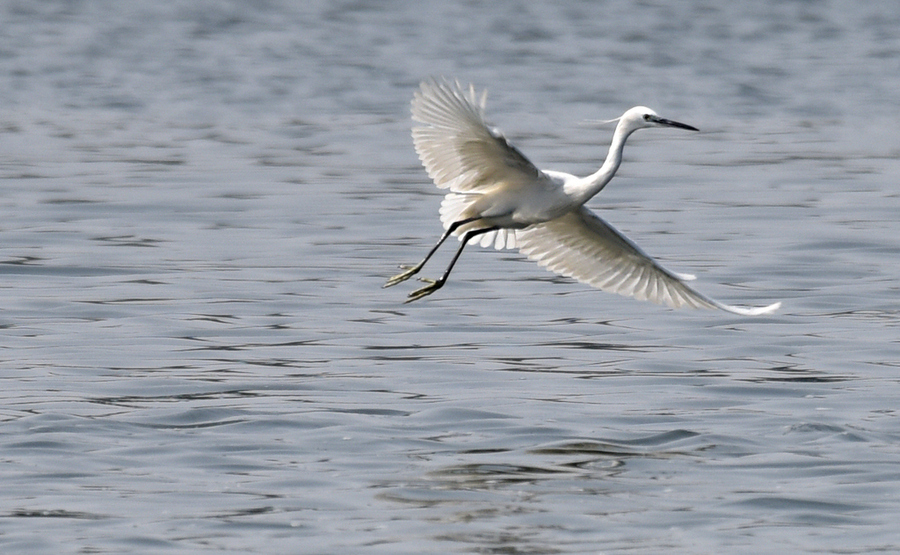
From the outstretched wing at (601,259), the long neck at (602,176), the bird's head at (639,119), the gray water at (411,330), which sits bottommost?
the gray water at (411,330)

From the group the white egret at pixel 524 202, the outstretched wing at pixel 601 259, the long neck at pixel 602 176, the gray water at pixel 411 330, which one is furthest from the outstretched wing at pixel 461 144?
the gray water at pixel 411 330

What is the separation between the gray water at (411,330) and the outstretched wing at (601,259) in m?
0.68

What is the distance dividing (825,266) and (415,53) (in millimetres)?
15169

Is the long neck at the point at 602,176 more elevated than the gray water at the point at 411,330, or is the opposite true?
the long neck at the point at 602,176

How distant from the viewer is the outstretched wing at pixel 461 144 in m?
10.1

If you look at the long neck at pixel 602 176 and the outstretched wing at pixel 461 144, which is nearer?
the outstretched wing at pixel 461 144

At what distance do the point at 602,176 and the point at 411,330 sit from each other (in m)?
3.53

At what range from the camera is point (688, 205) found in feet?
61.8

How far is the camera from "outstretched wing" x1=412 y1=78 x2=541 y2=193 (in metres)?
10.1

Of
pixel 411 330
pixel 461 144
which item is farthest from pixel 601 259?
pixel 411 330

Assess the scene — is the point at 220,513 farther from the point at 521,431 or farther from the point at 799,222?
the point at 799,222

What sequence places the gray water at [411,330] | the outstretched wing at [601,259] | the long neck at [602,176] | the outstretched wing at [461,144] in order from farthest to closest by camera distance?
the outstretched wing at [601,259]
the long neck at [602,176]
the outstretched wing at [461,144]
the gray water at [411,330]

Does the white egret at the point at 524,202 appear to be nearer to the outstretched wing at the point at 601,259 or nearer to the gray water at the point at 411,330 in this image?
the outstretched wing at the point at 601,259

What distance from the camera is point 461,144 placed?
10.5m
